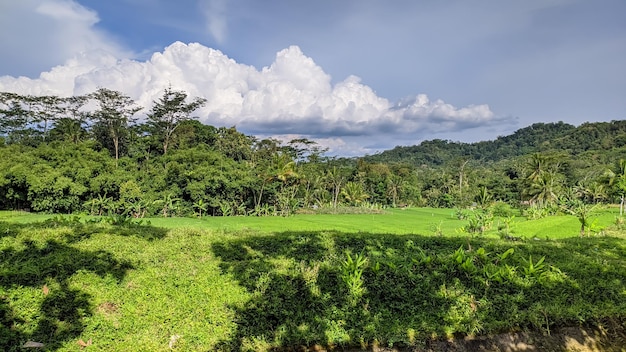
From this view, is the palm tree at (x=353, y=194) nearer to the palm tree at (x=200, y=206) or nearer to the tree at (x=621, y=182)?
the palm tree at (x=200, y=206)

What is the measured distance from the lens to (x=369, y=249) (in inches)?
272

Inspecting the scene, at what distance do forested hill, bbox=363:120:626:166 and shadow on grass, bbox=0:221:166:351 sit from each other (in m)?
104

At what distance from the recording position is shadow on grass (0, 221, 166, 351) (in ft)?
13.2

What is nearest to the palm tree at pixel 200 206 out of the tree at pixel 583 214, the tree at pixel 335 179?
the tree at pixel 335 179

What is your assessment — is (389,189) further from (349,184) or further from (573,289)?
(573,289)

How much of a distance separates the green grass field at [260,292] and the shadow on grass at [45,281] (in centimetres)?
1

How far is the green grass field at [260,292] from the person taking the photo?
4242mm

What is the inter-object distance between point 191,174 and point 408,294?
94.5 ft

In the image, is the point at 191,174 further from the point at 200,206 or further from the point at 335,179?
the point at 335,179

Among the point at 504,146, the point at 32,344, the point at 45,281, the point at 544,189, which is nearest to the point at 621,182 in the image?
the point at 45,281

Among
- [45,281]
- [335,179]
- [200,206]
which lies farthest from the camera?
[335,179]

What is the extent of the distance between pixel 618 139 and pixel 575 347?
10485cm

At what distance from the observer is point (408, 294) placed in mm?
5242

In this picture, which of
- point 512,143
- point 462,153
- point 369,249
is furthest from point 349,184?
point 512,143
